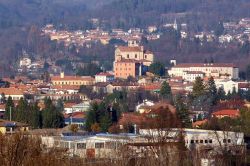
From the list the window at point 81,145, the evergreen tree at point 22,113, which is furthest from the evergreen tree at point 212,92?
the window at point 81,145

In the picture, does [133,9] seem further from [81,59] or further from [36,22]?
[81,59]

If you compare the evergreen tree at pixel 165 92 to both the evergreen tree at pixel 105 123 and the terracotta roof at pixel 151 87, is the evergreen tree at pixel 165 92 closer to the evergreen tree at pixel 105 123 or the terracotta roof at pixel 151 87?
the terracotta roof at pixel 151 87

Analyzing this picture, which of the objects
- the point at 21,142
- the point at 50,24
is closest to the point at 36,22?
the point at 50,24

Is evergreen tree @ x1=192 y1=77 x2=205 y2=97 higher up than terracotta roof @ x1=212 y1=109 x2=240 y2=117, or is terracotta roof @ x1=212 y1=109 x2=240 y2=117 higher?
evergreen tree @ x1=192 y1=77 x2=205 y2=97

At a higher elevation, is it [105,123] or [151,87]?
[105,123]

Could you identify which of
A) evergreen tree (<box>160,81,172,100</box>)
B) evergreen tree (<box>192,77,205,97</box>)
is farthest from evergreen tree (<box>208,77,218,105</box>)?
evergreen tree (<box>160,81,172,100</box>)

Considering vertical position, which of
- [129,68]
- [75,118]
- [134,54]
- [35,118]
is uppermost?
[134,54]

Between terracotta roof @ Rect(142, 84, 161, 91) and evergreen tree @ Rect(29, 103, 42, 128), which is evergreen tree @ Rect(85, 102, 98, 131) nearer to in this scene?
evergreen tree @ Rect(29, 103, 42, 128)

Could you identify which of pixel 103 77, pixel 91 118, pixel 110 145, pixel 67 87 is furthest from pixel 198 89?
pixel 110 145

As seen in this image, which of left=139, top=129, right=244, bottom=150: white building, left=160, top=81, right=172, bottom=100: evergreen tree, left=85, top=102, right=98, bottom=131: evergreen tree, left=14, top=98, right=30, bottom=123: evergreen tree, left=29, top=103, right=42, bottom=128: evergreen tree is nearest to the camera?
left=139, top=129, right=244, bottom=150: white building

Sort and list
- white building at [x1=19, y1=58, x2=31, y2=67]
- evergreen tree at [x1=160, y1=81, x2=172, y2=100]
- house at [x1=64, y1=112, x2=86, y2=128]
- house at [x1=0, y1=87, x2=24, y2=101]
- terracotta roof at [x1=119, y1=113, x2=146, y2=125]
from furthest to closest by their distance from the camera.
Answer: white building at [x1=19, y1=58, x2=31, y2=67] → house at [x1=0, y1=87, x2=24, y2=101] → evergreen tree at [x1=160, y1=81, x2=172, y2=100] → house at [x1=64, y1=112, x2=86, y2=128] → terracotta roof at [x1=119, y1=113, x2=146, y2=125]

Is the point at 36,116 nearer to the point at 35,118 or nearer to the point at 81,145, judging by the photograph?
the point at 35,118
